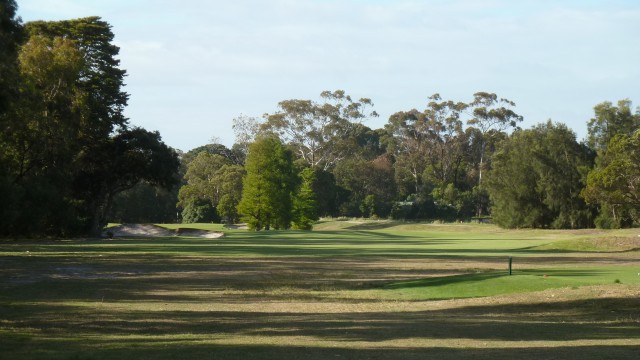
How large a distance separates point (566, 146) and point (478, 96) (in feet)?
89.5

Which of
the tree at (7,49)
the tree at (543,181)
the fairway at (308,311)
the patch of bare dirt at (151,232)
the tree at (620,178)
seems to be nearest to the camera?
the fairway at (308,311)

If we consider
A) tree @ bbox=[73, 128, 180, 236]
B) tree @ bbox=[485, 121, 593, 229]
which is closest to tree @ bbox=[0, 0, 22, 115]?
tree @ bbox=[73, 128, 180, 236]

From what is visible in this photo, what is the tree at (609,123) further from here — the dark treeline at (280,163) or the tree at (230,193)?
the tree at (230,193)

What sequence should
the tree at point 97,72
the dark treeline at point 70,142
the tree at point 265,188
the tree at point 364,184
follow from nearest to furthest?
the dark treeline at point 70,142 < the tree at point 97,72 < the tree at point 265,188 < the tree at point 364,184

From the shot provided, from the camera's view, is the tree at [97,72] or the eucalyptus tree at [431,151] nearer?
the tree at [97,72]

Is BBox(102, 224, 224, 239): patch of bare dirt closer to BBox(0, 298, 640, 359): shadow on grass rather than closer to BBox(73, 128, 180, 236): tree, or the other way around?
BBox(73, 128, 180, 236): tree

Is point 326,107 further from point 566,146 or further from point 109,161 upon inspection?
point 109,161

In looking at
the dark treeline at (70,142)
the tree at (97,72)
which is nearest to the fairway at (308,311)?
the dark treeline at (70,142)

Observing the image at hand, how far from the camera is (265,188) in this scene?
8088cm

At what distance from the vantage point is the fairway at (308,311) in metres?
12.1

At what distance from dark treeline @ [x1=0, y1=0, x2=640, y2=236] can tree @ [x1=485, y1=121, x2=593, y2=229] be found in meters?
0.15

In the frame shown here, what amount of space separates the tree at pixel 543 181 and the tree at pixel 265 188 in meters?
25.9

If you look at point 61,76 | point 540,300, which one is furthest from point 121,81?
point 540,300

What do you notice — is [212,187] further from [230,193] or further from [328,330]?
[328,330]
